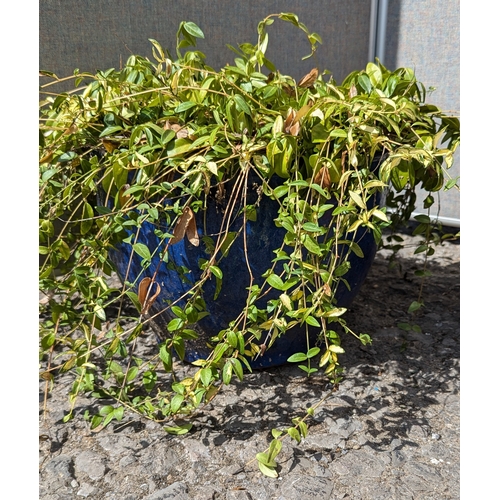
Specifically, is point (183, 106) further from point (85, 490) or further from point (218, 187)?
point (85, 490)

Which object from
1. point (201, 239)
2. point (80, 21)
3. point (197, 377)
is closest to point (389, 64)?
point (80, 21)

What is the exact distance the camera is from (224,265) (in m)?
1.29

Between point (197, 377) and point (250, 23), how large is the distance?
1.51 m

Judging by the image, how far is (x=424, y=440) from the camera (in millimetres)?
1236

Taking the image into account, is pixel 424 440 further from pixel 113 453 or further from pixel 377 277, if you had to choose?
pixel 377 277

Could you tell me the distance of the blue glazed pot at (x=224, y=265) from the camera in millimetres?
1257

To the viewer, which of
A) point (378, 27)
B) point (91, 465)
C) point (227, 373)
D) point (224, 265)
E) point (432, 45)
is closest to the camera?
point (227, 373)

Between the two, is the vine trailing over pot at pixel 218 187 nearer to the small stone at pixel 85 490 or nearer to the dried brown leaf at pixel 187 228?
the dried brown leaf at pixel 187 228

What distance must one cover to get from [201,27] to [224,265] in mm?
1104

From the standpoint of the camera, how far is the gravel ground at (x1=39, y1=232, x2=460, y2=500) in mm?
1108

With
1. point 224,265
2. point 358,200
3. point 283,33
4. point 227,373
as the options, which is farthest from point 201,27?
point 227,373

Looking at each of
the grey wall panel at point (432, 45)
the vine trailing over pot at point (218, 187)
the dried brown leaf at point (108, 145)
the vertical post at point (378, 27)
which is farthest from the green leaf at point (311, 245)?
the vertical post at point (378, 27)

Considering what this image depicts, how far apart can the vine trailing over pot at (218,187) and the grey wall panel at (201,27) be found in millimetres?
451

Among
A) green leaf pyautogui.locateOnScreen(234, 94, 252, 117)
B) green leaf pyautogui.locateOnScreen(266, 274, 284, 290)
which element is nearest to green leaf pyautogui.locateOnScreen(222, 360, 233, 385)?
green leaf pyautogui.locateOnScreen(266, 274, 284, 290)
